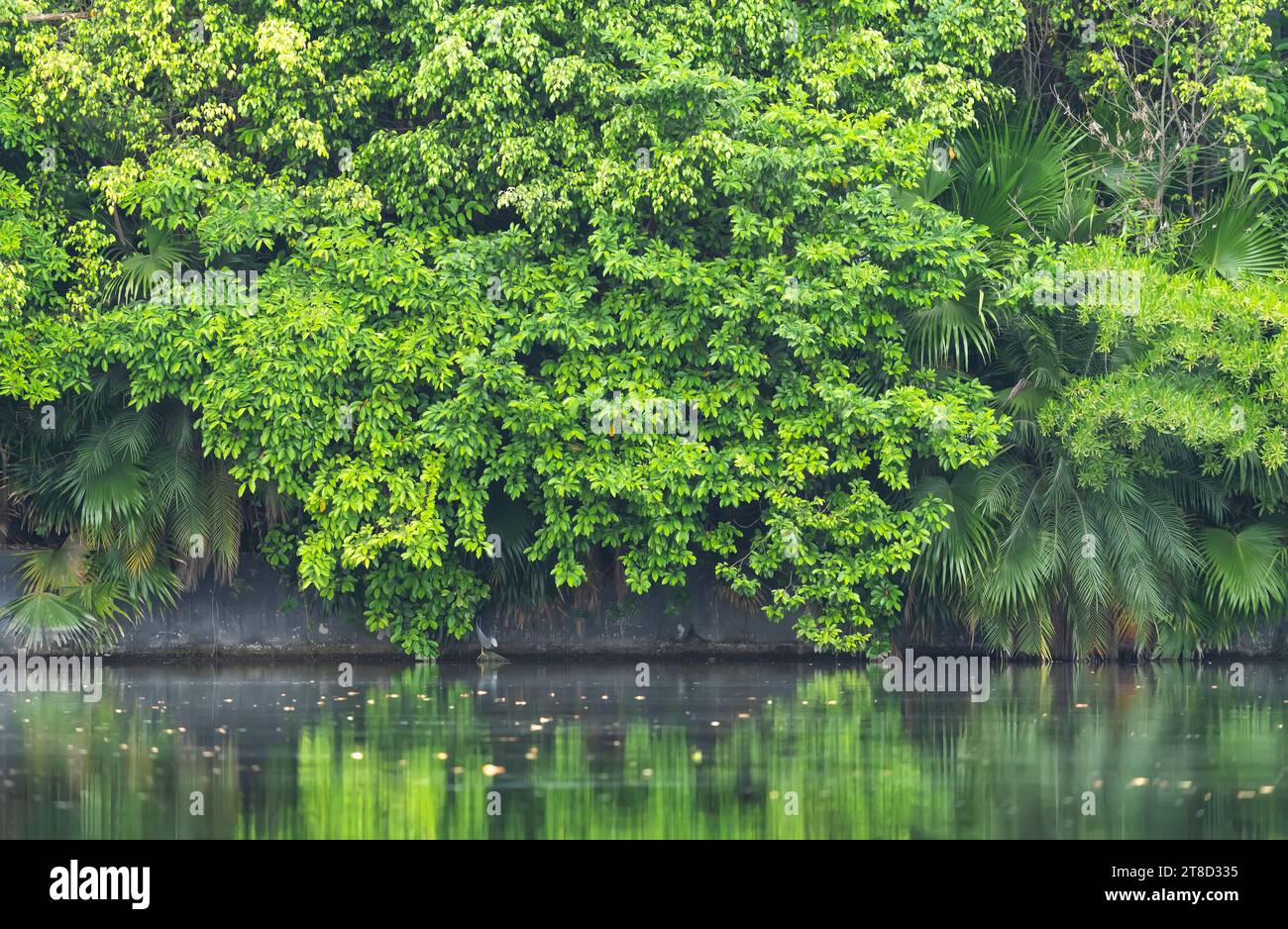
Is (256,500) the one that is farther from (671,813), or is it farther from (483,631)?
(671,813)

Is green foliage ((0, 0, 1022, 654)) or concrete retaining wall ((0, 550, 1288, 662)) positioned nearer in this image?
green foliage ((0, 0, 1022, 654))

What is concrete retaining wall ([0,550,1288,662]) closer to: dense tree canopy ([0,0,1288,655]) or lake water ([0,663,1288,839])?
dense tree canopy ([0,0,1288,655])

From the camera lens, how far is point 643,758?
1075 cm

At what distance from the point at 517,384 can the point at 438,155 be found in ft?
7.54

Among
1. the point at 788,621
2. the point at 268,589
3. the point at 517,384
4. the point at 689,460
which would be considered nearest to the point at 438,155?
the point at 517,384

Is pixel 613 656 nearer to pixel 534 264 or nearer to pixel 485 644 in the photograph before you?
pixel 485 644

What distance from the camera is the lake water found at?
8.62 m

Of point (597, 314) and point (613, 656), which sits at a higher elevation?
point (597, 314)

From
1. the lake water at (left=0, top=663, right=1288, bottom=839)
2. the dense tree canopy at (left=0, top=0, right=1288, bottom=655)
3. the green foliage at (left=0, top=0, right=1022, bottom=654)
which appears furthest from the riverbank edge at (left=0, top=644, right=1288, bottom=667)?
the lake water at (left=0, top=663, right=1288, bottom=839)

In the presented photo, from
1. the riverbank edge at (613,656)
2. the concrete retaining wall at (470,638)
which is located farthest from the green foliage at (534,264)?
the concrete retaining wall at (470,638)

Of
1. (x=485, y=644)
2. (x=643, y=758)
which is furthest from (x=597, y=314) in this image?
(x=643, y=758)

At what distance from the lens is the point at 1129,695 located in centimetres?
1417

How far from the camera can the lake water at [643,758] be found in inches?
339

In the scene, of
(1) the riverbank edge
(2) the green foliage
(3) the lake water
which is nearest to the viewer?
(3) the lake water
